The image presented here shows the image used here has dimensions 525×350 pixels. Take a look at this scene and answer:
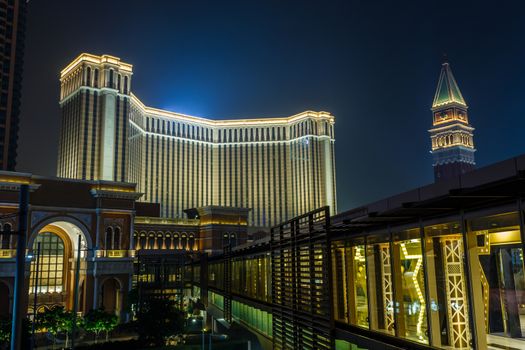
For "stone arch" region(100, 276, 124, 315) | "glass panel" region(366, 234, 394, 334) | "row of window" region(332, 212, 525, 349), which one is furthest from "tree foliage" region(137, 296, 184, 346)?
"glass panel" region(366, 234, 394, 334)

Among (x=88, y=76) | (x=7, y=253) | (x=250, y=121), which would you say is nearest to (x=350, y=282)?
(x=7, y=253)

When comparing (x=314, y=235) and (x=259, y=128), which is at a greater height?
(x=259, y=128)

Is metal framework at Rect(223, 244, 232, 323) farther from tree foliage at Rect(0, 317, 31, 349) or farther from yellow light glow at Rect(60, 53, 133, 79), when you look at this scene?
yellow light glow at Rect(60, 53, 133, 79)

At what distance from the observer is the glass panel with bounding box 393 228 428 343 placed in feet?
36.2

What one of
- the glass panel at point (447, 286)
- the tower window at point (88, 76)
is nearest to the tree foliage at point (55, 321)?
the glass panel at point (447, 286)

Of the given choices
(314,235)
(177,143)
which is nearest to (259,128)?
(177,143)

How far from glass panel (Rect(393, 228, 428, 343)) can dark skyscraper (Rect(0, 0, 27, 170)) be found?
10200 cm

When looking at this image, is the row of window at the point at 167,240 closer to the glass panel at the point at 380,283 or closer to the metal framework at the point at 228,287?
Answer: the metal framework at the point at 228,287

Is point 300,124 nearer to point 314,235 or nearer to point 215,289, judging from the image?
point 215,289

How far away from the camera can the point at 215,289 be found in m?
45.8

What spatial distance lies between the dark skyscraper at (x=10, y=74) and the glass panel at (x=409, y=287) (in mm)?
102001

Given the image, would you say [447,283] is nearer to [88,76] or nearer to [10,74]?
[10,74]

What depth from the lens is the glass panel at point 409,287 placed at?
1103 centimetres

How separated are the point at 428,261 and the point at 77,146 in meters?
118
